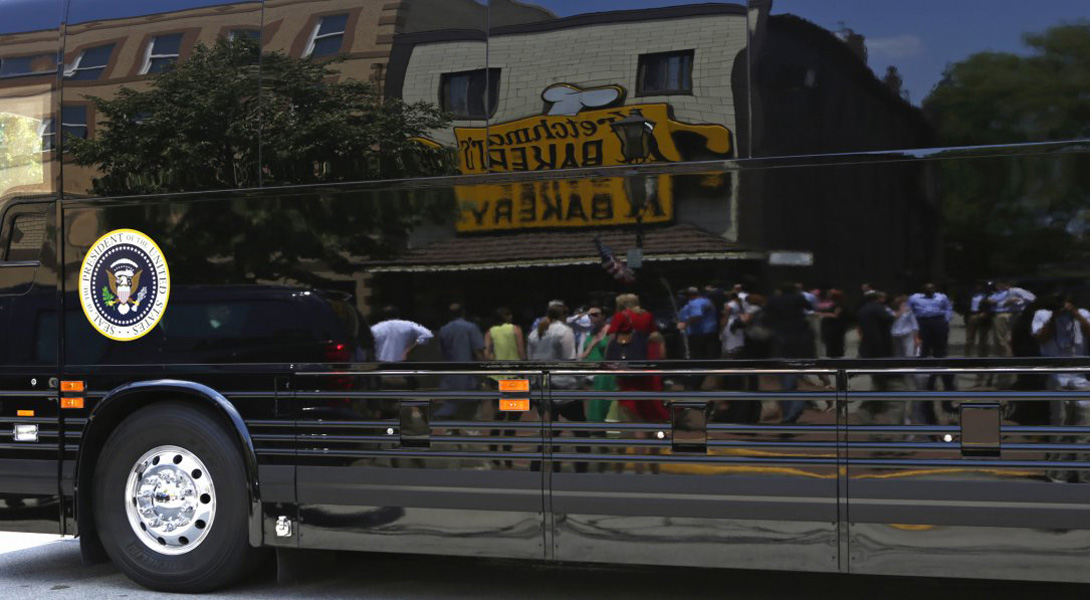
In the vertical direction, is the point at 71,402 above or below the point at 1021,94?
below

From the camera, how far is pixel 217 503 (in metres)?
6.70

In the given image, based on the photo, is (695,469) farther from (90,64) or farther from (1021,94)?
(90,64)

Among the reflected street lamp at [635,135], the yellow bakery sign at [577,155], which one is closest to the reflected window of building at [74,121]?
the yellow bakery sign at [577,155]

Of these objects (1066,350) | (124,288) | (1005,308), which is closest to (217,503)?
(124,288)

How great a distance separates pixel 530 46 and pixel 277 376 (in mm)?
2245

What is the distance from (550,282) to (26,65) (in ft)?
12.0

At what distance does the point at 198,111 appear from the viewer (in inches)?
260

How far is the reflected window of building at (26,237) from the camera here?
7.00 m

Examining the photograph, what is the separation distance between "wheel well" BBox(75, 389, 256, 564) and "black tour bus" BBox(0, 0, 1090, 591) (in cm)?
2

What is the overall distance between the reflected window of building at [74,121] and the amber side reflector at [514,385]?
2.98 meters

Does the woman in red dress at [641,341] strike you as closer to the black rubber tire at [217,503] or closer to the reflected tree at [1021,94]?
the reflected tree at [1021,94]

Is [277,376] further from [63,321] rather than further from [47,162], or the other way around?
[47,162]

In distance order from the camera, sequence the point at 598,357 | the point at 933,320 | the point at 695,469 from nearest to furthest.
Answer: the point at 933,320 < the point at 695,469 < the point at 598,357

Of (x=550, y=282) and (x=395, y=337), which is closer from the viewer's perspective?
(x=550, y=282)
